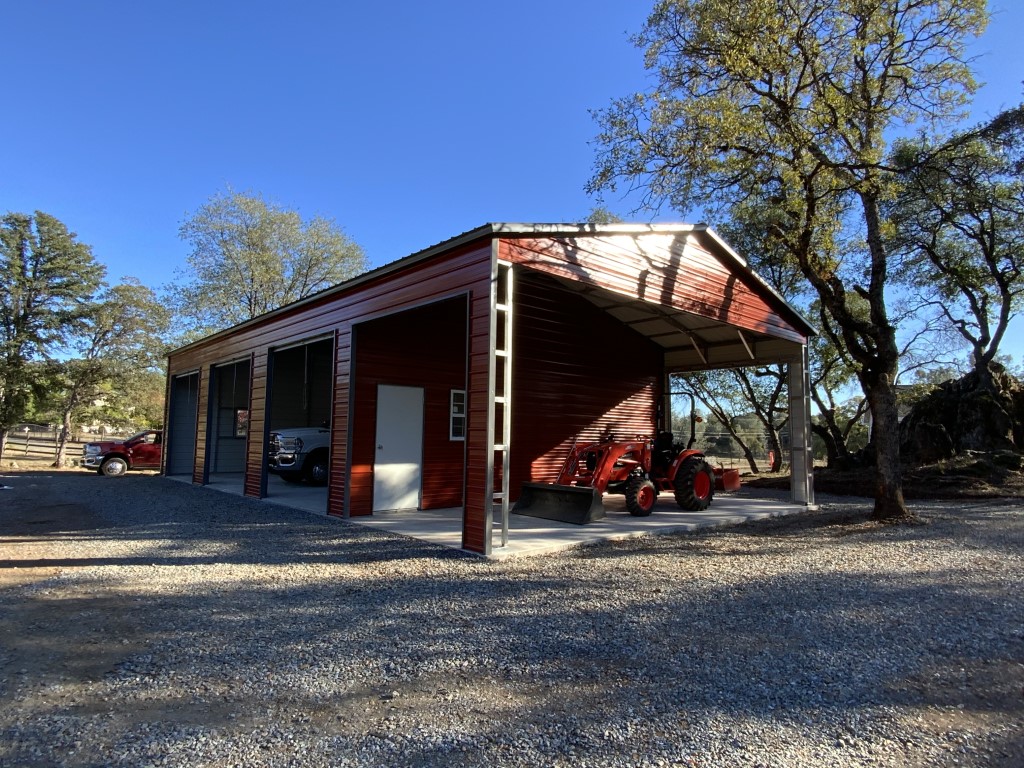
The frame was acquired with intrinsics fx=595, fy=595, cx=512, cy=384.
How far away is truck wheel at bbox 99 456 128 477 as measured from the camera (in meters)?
17.2

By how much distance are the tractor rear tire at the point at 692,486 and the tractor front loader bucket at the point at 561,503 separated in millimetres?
2097

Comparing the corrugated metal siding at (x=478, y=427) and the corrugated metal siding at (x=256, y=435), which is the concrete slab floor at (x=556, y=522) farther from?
the corrugated metal siding at (x=256, y=435)

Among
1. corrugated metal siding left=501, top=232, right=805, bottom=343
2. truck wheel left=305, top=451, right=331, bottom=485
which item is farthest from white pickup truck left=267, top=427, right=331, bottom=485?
corrugated metal siding left=501, top=232, right=805, bottom=343

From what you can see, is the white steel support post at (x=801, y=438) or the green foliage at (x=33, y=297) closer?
the white steel support post at (x=801, y=438)

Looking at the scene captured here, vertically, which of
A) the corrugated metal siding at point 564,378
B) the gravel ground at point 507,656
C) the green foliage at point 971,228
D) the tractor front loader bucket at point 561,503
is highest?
the green foliage at point 971,228

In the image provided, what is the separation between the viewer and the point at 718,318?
9914 mm

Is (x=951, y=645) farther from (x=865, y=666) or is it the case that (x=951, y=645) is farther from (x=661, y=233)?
(x=661, y=233)

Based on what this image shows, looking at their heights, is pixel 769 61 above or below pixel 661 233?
above

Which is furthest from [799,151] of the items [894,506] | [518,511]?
[518,511]

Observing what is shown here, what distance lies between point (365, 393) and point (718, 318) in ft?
19.2

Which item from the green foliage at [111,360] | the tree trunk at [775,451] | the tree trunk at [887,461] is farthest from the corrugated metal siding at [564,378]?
the green foliage at [111,360]

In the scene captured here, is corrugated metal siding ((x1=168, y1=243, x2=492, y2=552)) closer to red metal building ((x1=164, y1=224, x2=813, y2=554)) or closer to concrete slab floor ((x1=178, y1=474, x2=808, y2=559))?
→ red metal building ((x1=164, y1=224, x2=813, y2=554))

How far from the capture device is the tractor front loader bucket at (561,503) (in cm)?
827

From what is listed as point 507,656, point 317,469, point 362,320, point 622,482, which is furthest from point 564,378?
point 507,656
